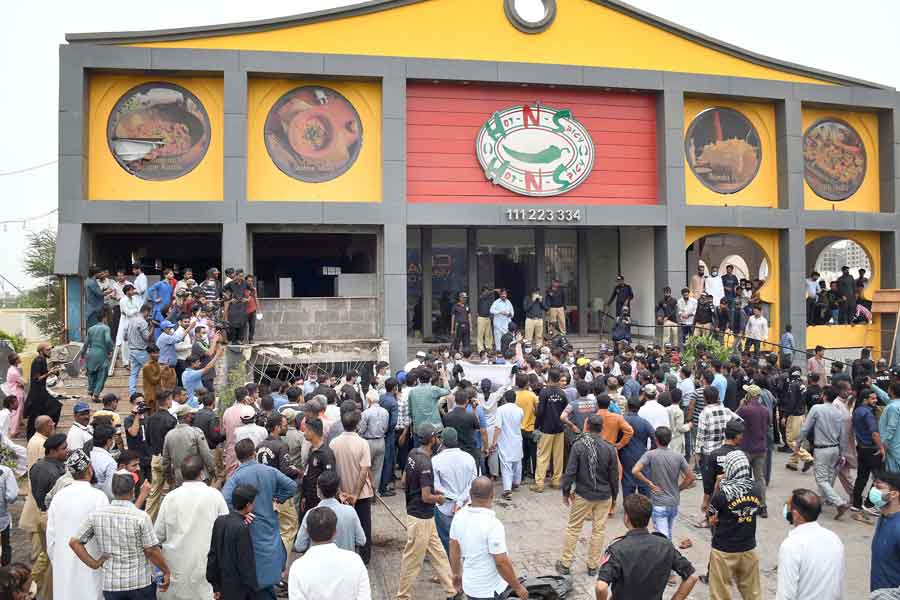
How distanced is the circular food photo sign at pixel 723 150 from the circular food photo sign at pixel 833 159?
197 cm

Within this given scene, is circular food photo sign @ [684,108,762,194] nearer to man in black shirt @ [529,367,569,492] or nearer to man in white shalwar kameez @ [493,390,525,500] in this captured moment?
man in black shirt @ [529,367,569,492]

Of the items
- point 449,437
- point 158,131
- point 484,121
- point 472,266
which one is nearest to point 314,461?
point 449,437

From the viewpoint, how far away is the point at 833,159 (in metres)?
21.6

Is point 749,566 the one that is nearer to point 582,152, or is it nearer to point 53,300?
point 582,152

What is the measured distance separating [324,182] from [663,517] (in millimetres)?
13446

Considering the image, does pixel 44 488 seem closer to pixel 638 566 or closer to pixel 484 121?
pixel 638 566

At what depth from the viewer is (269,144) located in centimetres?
1802

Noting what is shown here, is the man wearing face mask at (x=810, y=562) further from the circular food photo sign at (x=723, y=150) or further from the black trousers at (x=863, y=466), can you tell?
the circular food photo sign at (x=723, y=150)

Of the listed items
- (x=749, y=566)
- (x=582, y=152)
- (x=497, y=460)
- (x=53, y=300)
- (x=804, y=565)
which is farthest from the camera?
(x=53, y=300)

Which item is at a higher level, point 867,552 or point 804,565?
point 804,565

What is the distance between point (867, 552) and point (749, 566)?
136 inches

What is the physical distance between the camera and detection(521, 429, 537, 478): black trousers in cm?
1123

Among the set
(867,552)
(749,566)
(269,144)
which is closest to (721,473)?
(749,566)

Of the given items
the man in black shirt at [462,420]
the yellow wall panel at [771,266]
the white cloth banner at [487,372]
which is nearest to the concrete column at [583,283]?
the yellow wall panel at [771,266]
